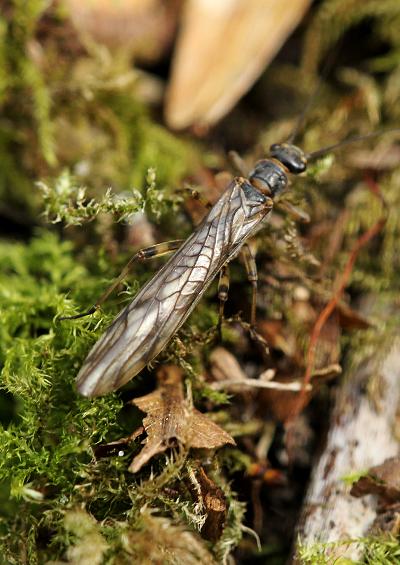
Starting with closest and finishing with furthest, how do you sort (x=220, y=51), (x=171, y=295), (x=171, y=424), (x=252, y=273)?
1. (x=171, y=424)
2. (x=171, y=295)
3. (x=252, y=273)
4. (x=220, y=51)

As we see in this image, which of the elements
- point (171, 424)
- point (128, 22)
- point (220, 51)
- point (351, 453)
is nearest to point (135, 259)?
point (171, 424)

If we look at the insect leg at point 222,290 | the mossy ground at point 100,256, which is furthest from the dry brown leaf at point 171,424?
the insect leg at point 222,290

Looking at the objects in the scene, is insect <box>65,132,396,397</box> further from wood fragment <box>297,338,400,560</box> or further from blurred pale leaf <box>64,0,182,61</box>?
blurred pale leaf <box>64,0,182,61</box>

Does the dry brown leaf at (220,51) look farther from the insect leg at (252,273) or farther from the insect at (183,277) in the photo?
the insect leg at (252,273)

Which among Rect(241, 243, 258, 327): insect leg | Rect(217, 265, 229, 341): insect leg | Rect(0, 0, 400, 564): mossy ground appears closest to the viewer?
Rect(0, 0, 400, 564): mossy ground

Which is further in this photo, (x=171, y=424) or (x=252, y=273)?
(x=252, y=273)

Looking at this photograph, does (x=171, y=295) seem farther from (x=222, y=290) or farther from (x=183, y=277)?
(x=222, y=290)

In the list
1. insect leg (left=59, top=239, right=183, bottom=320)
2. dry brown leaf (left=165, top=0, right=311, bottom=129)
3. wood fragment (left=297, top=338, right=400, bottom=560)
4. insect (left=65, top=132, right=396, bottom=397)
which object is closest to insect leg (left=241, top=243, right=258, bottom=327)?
insect (left=65, top=132, right=396, bottom=397)
